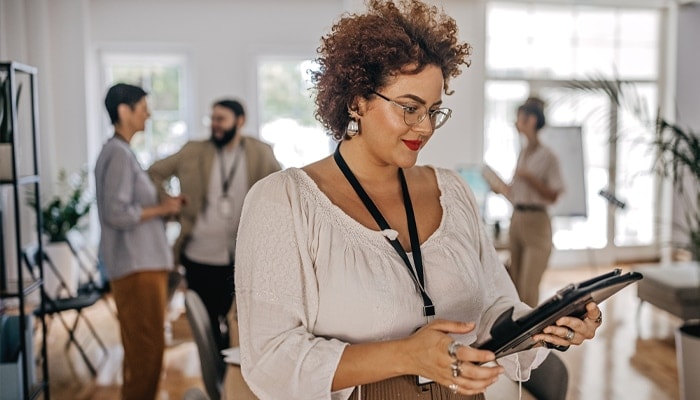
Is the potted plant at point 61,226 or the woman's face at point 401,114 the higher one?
the woman's face at point 401,114

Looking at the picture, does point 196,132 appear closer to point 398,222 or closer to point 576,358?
point 576,358

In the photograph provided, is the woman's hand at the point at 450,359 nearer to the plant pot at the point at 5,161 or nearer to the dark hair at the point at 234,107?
the plant pot at the point at 5,161

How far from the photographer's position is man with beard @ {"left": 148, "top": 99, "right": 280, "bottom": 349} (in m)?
3.49

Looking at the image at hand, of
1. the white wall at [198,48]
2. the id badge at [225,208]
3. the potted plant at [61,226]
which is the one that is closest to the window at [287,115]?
the white wall at [198,48]

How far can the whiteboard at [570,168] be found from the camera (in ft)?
21.1

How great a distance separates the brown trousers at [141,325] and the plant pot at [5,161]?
653mm

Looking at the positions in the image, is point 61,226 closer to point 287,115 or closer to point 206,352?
point 287,115

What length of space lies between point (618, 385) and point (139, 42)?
5.59m

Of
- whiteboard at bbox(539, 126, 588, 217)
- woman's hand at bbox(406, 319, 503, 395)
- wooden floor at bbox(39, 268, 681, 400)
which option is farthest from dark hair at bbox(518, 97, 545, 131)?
woman's hand at bbox(406, 319, 503, 395)

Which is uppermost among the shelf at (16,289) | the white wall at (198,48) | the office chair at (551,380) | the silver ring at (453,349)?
the white wall at (198,48)

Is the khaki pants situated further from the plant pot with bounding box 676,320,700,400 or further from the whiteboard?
the whiteboard

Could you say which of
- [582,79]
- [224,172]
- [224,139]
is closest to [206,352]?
[224,172]

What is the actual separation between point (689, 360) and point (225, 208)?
2532 millimetres

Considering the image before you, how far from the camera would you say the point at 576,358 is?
4266 mm
